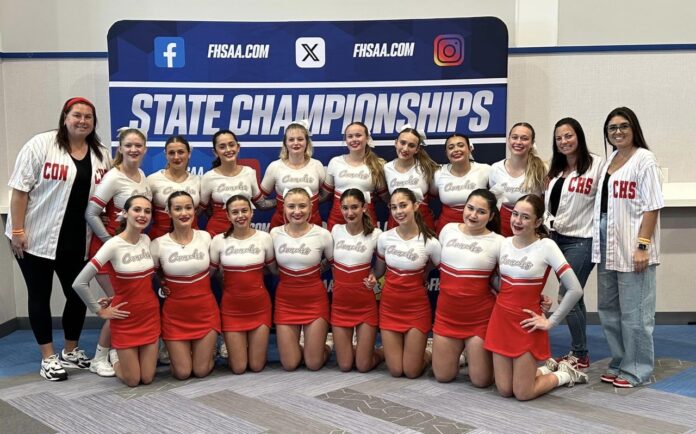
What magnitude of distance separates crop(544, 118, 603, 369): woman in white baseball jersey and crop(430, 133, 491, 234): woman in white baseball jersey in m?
0.45

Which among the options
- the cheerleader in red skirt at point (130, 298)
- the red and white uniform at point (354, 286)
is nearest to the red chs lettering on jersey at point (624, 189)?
the red and white uniform at point (354, 286)

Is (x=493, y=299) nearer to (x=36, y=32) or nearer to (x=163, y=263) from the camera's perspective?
(x=163, y=263)

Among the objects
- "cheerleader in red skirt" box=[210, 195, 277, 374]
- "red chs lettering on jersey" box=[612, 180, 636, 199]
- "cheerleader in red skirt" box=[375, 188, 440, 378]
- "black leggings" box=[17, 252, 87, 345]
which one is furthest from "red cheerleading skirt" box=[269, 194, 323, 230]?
"red chs lettering on jersey" box=[612, 180, 636, 199]

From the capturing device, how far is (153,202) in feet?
13.4

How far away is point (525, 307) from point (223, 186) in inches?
79.3

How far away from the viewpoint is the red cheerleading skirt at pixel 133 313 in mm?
3676

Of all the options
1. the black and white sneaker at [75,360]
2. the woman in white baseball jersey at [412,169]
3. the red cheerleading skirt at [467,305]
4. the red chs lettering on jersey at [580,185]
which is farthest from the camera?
the woman in white baseball jersey at [412,169]

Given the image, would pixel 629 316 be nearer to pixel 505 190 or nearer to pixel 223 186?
pixel 505 190

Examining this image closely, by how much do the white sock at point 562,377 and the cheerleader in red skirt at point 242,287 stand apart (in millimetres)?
1699

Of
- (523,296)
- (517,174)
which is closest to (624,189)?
(517,174)

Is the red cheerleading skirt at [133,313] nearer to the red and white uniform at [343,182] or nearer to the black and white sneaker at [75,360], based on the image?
the black and white sneaker at [75,360]

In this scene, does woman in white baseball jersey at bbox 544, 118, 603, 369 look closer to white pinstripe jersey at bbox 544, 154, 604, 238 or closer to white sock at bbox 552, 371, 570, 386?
white pinstripe jersey at bbox 544, 154, 604, 238

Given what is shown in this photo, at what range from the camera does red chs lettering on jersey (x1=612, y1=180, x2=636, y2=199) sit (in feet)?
11.6

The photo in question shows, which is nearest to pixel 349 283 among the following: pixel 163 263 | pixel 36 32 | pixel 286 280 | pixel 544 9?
pixel 286 280
